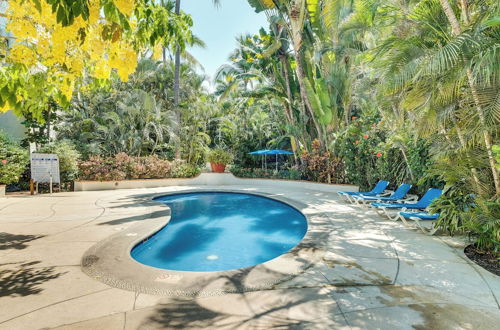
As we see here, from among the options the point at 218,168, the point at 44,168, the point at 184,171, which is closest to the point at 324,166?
the point at 218,168

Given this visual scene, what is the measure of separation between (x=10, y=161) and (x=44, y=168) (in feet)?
3.98

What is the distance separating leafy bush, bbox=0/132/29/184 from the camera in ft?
33.6

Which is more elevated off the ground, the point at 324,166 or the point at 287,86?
the point at 287,86

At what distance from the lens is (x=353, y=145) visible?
434 inches

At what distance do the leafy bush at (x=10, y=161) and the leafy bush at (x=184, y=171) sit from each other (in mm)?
6508

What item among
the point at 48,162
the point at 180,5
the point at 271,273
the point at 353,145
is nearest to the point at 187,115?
the point at 180,5

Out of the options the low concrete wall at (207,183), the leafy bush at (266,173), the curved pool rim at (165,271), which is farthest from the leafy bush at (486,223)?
the leafy bush at (266,173)

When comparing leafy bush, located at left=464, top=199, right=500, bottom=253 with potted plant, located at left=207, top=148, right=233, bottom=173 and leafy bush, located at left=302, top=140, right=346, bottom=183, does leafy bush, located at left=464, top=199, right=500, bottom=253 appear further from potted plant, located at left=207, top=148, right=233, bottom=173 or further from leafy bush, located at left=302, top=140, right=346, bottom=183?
potted plant, located at left=207, top=148, right=233, bottom=173

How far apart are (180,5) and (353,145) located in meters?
13.4

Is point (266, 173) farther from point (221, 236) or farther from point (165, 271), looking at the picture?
point (165, 271)

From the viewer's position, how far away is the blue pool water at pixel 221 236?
5.38 metres

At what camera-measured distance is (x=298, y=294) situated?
Answer: 10.4ft

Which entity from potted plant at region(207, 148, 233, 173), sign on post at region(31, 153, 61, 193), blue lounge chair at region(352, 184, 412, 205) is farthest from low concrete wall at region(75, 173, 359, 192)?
blue lounge chair at region(352, 184, 412, 205)

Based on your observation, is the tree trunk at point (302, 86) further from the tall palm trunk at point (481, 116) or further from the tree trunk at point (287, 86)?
the tall palm trunk at point (481, 116)
